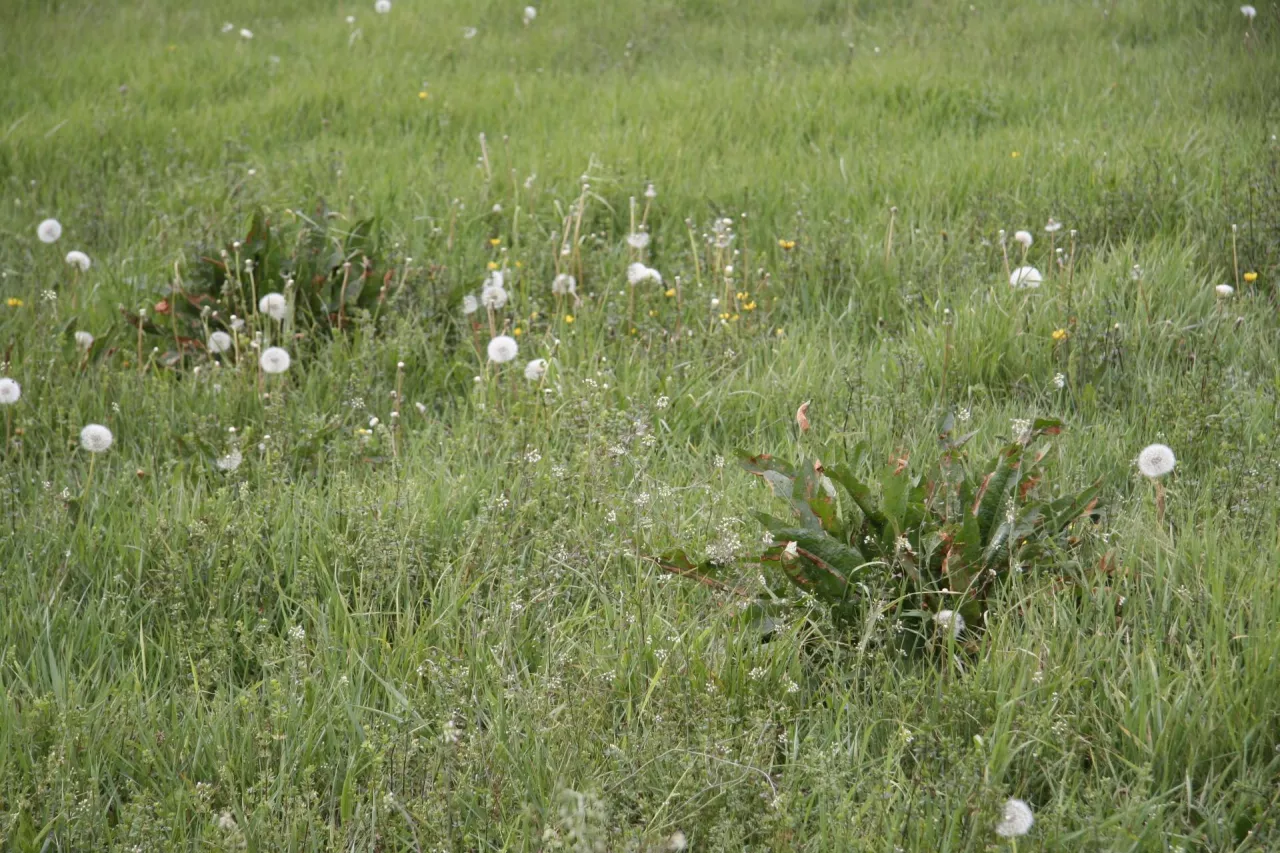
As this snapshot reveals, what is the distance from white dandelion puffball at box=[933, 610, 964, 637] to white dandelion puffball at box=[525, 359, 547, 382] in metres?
1.59

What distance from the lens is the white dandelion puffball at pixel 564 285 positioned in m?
4.20

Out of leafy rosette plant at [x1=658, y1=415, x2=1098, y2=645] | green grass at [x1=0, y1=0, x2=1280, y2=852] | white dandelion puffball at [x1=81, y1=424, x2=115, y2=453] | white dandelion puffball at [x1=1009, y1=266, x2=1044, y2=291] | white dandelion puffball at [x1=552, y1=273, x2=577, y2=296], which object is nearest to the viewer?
green grass at [x1=0, y1=0, x2=1280, y2=852]

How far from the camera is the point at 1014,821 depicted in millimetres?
1789

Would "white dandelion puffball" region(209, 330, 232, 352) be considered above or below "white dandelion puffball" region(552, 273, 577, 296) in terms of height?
below

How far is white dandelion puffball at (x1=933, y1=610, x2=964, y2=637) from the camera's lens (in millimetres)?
2295

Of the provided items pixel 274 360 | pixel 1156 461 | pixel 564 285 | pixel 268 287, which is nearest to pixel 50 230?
pixel 268 287

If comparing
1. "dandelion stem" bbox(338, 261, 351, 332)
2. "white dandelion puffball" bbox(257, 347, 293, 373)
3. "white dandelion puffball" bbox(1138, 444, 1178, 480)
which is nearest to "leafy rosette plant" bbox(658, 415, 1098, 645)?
"white dandelion puffball" bbox(1138, 444, 1178, 480)

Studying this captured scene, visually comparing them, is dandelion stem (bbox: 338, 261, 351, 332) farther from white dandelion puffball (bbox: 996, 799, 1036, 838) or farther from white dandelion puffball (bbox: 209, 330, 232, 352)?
white dandelion puffball (bbox: 996, 799, 1036, 838)

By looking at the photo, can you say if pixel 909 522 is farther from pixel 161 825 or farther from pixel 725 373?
pixel 161 825

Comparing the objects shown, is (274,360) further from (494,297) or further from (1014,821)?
(1014,821)

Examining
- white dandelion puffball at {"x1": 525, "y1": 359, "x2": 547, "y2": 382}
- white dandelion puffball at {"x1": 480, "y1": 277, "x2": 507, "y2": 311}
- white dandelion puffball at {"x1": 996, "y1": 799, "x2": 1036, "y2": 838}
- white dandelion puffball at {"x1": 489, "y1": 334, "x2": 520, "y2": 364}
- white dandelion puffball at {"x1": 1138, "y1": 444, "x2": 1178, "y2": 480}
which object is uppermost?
white dandelion puffball at {"x1": 1138, "y1": 444, "x2": 1178, "y2": 480}

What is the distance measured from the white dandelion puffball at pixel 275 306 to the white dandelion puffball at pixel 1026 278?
8.37 ft

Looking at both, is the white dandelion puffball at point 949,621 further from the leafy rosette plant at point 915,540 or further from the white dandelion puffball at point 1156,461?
the white dandelion puffball at point 1156,461

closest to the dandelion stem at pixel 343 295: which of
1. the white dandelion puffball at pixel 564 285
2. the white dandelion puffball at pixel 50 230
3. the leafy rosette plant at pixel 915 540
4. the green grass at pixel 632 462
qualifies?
the green grass at pixel 632 462
